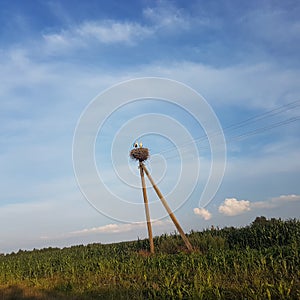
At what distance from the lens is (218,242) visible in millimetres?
21469

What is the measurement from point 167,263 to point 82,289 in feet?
11.7

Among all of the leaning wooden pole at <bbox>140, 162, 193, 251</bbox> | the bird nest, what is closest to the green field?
the leaning wooden pole at <bbox>140, 162, 193, 251</bbox>

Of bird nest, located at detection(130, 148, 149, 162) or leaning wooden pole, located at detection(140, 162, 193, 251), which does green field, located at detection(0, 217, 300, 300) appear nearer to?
leaning wooden pole, located at detection(140, 162, 193, 251)

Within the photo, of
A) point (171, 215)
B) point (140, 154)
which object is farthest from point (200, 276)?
point (140, 154)

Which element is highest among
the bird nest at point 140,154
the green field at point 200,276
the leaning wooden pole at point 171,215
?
the bird nest at point 140,154

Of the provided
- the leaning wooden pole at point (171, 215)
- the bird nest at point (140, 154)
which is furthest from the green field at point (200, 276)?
the bird nest at point (140, 154)

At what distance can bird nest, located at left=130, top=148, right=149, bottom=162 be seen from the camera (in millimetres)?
21656

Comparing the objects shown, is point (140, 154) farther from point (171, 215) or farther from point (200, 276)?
point (200, 276)

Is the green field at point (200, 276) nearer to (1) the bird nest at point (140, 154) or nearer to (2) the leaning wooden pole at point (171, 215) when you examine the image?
(2) the leaning wooden pole at point (171, 215)

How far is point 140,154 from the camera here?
21.6 meters

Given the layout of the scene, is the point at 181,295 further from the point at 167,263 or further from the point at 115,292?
the point at 167,263

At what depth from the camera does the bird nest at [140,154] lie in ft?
71.1

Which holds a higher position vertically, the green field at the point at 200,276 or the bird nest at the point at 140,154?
the bird nest at the point at 140,154

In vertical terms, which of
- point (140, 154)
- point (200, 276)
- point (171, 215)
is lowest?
point (200, 276)
